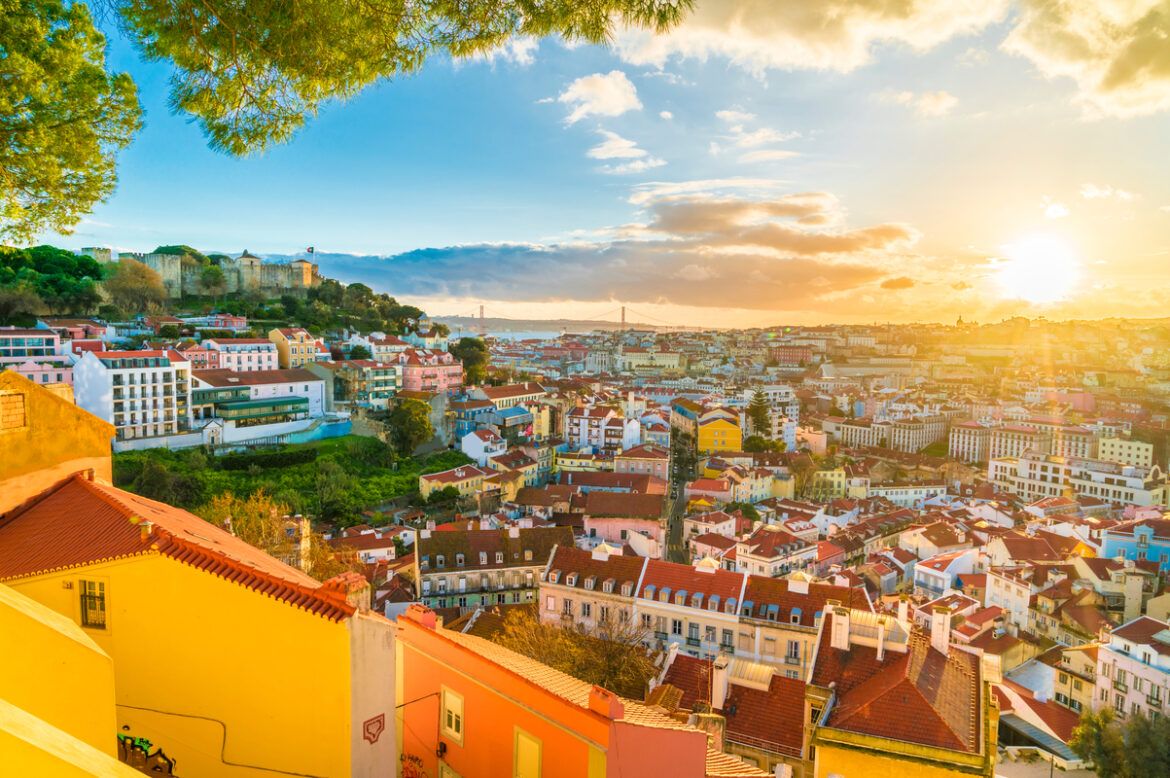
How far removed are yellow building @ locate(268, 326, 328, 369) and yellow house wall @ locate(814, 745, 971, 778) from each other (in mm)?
38888

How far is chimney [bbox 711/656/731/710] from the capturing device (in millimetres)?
13185

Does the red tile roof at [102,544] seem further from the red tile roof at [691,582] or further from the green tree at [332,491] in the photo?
the green tree at [332,491]

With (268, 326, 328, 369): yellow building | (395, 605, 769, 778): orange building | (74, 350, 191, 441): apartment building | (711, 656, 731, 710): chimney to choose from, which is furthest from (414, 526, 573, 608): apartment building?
(268, 326, 328, 369): yellow building

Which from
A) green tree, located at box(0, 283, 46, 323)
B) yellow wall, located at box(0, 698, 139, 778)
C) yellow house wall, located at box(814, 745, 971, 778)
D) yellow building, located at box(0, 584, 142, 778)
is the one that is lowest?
yellow house wall, located at box(814, 745, 971, 778)

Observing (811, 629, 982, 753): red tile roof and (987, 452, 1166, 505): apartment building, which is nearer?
(811, 629, 982, 753): red tile roof

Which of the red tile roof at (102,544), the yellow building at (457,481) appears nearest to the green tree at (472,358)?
the yellow building at (457,481)

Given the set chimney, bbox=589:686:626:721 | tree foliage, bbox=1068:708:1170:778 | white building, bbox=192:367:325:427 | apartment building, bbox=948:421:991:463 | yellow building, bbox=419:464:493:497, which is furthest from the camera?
apartment building, bbox=948:421:991:463

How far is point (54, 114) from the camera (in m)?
5.16

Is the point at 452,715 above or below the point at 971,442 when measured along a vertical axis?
above

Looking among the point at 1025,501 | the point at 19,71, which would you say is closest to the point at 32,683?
the point at 19,71

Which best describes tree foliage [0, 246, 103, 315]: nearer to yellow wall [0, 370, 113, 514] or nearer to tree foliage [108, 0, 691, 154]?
yellow wall [0, 370, 113, 514]

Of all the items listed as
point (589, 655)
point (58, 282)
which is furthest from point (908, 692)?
point (58, 282)

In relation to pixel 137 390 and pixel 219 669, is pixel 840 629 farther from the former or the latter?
pixel 137 390

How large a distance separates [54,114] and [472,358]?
50108 millimetres
